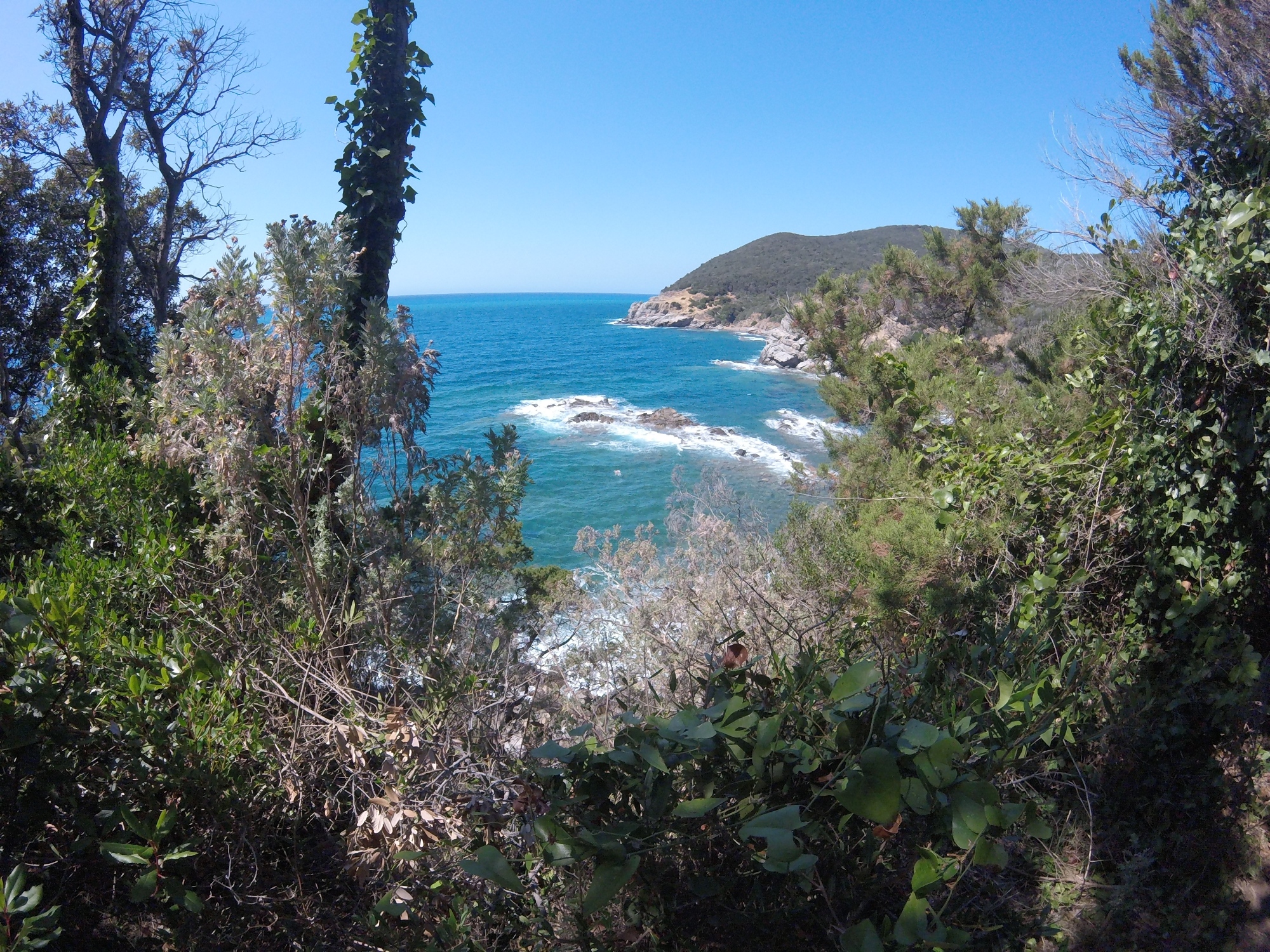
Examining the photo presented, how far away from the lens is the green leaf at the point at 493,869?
1071 millimetres

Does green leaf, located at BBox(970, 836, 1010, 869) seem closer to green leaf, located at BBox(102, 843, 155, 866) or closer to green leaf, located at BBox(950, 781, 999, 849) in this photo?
green leaf, located at BBox(950, 781, 999, 849)

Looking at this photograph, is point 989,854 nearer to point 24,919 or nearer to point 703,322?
Result: point 24,919

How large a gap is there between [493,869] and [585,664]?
4767mm

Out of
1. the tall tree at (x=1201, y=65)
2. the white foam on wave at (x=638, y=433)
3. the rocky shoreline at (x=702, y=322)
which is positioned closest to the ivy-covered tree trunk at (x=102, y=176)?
the tall tree at (x=1201, y=65)

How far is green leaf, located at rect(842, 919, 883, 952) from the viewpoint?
947 millimetres

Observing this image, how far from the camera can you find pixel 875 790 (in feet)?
3.37

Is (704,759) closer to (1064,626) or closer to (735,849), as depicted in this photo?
(735,849)

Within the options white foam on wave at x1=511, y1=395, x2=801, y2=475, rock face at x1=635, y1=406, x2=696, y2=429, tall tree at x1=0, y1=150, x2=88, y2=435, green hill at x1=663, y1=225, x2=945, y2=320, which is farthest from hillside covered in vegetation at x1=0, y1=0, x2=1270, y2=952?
green hill at x1=663, y1=225, x2=945, y2=320

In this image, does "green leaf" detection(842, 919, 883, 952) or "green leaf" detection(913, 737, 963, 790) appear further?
"green leaf" detection(913, 737, 963, 790)

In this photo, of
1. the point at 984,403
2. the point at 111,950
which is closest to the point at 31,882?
the point at 111,950

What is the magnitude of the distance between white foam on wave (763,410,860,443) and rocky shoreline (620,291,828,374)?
56.3ft

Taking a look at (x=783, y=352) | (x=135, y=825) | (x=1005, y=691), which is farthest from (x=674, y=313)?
(x=135, y=825)

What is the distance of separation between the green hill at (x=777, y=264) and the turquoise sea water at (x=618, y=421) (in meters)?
13.5

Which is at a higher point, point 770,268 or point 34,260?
point 770,268
